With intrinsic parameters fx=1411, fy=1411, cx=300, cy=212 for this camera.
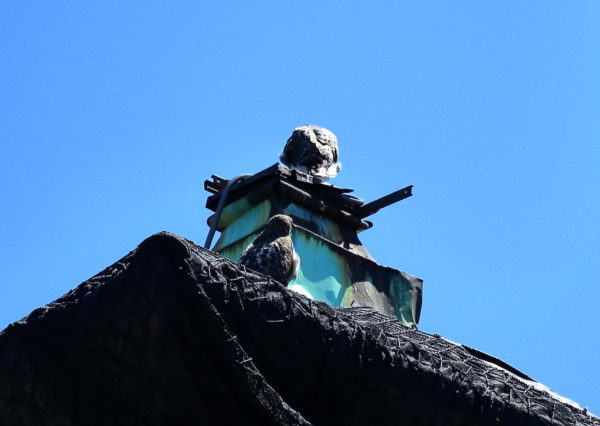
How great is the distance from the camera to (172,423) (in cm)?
412

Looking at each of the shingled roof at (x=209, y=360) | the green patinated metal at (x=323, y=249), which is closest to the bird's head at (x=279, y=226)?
the green patinated metal at (x=323, y=249)

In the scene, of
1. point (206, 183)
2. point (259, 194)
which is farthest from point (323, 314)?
point (206, 183)

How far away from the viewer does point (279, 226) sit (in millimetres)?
6953

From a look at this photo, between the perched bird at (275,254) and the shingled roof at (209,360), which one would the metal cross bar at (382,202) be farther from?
the shingled roof at (209,360)

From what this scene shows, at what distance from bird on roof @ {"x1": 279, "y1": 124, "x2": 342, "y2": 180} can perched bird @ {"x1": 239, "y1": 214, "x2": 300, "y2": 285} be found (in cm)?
126

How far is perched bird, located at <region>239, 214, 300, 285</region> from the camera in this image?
658 centimetres

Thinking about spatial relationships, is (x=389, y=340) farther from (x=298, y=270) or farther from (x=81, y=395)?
(x=298, y=270)

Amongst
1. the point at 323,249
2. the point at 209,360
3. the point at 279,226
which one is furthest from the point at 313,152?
the point at 209,360

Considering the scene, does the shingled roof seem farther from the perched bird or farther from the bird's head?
the bird's head

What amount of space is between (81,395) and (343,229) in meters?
3.72

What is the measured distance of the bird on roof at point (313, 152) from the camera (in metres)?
8.27

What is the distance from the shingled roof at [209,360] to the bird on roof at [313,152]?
380 centimetres

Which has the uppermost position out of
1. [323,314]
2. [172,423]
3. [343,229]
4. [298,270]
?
[343,229]

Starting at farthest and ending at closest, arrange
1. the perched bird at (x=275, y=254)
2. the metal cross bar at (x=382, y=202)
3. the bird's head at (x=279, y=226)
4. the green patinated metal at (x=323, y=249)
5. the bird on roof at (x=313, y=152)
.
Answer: the bird on roof at (x=313, y=152) → the metal cross bar at (x=382, y=202) → the green patinated metal at (x=323, y=249) → the bird's head at (x=279, y=226) → the perched bird at (x=275, y=254)
